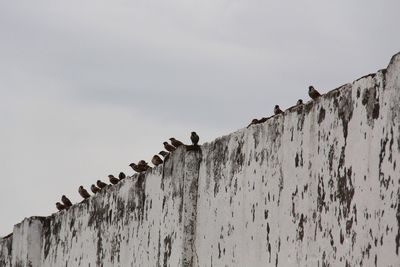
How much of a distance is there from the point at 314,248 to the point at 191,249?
156 centimetres

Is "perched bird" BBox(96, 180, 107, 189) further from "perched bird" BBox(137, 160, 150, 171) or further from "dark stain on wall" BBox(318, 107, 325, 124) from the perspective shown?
"dark stain on wall" BBox(318, 107, 325, 124)

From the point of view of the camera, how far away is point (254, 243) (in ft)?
17.7

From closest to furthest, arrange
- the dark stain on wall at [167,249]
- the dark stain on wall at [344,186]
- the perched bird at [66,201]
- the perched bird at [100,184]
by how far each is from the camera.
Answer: the dark stain on wall at [344,186] → the dark stain on wall at [167,249] → the perched bird at [100,184] → the perched bird at [66,201]

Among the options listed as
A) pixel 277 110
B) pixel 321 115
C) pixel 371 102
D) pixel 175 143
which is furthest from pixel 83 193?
pixel 371 102

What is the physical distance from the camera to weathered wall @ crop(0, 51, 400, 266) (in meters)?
4.30

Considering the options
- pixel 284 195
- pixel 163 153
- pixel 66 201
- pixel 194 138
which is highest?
pixel 66 201

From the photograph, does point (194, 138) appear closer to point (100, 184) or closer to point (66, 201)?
point (100, 184)

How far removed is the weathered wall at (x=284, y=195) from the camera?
4301 mm

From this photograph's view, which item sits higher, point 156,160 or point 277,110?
point 156,160

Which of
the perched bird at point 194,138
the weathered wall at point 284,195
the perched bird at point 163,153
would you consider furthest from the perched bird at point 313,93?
the perched bird at point 163,153

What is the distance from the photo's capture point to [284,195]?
5.12 metres

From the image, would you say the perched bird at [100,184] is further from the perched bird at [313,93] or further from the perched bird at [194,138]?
the perched bird at [313,93]

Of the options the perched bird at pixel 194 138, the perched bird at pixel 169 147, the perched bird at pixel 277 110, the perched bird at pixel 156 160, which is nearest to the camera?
the perched bird at pixel 277 110

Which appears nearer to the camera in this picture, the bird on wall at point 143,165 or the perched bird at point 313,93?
the perched bird at point 313,93
